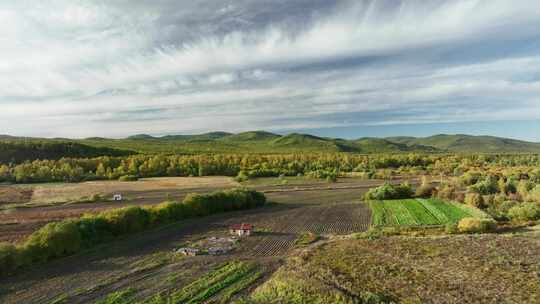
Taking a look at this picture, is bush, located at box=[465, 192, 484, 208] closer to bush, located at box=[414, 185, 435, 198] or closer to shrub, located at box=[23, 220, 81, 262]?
bush, located at box=[414, 185, 435, 198]

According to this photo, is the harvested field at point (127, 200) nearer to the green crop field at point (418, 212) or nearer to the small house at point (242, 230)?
the green crop field at point (418, 212)

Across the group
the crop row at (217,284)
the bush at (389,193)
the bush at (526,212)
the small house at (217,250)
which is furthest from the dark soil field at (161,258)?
the bush at (526,212)

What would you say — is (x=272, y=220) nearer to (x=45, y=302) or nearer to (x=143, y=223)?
(x=143, y=223)

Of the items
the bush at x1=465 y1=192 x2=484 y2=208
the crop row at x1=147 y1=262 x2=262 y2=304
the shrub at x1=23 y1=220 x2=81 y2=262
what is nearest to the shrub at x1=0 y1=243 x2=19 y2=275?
the shrub at x1=23 y1=220 x2=81 y2=262

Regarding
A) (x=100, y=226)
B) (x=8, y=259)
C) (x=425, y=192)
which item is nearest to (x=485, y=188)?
(x=425, y=192)

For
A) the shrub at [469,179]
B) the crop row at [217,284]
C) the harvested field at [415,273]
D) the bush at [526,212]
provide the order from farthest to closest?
the shrub at [469,179] → the bush at [526,212] → the crop row at [217,284] → the harvested field at [415,273]

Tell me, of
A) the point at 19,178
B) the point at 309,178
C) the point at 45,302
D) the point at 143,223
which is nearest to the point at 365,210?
the point at 143,223

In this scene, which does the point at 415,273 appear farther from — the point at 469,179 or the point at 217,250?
the point at 469,179
